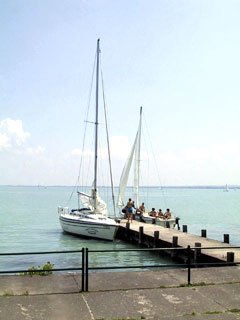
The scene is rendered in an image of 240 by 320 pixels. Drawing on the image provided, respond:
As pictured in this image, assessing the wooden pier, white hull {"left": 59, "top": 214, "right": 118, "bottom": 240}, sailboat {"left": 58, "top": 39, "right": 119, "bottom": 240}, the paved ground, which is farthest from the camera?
sailboat {"left": 58, "top": 39, "right": 119, "bottom": 240}

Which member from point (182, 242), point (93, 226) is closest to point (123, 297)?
point (182, 242)

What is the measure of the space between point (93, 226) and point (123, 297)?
18866 millimetres

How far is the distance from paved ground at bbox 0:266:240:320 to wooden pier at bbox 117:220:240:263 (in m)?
4.54

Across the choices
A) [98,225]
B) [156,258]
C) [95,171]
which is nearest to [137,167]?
[95,171]

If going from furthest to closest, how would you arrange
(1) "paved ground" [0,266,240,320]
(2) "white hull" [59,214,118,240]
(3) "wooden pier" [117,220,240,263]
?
(2) "white hull" [59,214,118,240]
(3) "wooden pier" [117,220,240,263]
(1) "paved ground" [0,266,240,320]

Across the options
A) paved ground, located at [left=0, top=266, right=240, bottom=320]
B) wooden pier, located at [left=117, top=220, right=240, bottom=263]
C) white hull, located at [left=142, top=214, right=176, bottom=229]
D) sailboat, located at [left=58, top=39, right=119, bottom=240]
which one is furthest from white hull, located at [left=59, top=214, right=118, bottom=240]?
paved ground, located at [left=0, top=266, right=240, bottom=320]

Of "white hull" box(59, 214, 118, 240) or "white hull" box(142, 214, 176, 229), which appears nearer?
"white hull" box(59, 214, 118, 240)

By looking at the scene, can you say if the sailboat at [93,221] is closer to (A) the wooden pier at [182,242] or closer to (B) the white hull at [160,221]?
(A) the wooden pier at [182,242]

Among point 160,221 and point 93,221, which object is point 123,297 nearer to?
point 93,221

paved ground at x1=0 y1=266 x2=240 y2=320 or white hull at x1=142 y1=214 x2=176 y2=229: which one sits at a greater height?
paved ground at x1=0 y1=266 x2=240 y2=320

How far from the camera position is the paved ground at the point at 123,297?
23.9 ft

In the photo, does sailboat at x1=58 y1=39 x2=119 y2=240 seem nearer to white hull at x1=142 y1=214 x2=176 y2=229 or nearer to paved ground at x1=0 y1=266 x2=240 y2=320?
white hull at x1=142 y1=214 x2=176 y2=229

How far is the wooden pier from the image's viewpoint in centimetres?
1680

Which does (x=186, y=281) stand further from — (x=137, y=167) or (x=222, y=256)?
(x=137, y=167)
